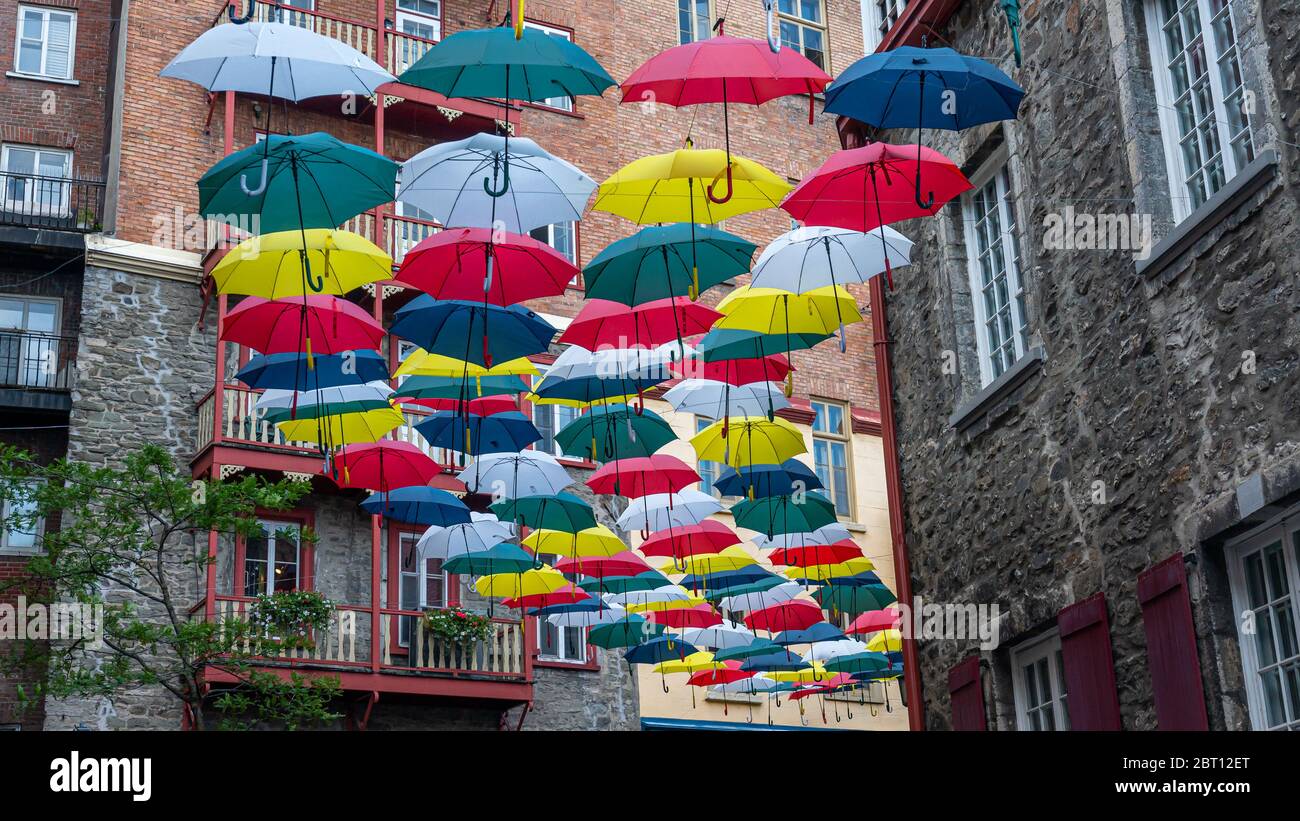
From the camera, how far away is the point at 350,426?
1404 centimetres

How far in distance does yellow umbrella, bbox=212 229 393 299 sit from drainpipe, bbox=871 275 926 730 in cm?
514

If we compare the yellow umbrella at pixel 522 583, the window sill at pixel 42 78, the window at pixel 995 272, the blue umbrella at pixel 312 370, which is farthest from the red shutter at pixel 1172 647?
the window sill at pixel 42 78

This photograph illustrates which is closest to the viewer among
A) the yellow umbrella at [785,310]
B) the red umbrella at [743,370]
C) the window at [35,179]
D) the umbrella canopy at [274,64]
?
the umbrella canopy at [274,64]

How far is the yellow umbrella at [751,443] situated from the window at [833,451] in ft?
43.9

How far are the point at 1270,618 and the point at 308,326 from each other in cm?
755

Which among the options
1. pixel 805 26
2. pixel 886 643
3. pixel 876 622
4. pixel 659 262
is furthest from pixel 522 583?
pixel 805 26

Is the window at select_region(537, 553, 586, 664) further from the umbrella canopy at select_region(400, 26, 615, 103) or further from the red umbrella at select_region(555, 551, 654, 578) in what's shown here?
the umbrella canopy at select_region(400, 26, 615, 103)

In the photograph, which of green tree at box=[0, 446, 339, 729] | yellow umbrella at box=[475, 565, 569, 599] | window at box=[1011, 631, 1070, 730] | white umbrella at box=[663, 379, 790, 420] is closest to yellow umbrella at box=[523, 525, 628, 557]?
yellow umbrella at box=[475, 565, 569, 599]

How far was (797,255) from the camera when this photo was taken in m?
11.8

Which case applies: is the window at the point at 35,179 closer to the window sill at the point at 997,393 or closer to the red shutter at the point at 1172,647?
the window sill at the point at 997,393

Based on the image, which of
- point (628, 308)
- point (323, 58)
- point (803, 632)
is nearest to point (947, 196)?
point (628, 308)

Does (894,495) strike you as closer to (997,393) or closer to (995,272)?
(997,393)

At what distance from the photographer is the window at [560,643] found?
2411 cm
